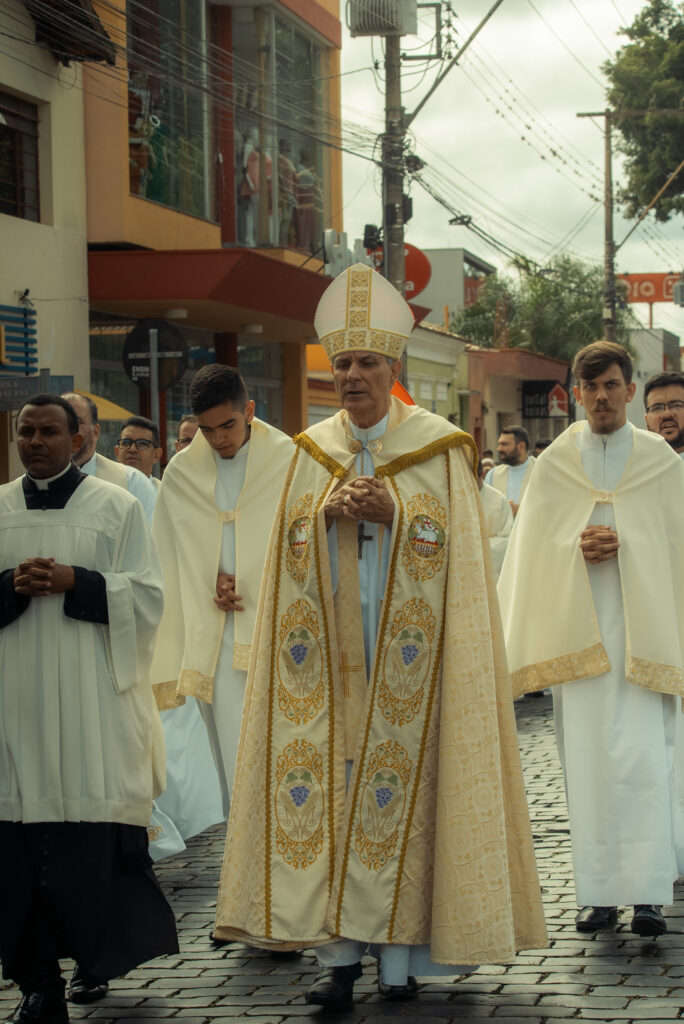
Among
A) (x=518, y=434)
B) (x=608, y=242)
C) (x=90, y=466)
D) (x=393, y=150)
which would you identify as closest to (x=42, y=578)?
(x=90, y=466)

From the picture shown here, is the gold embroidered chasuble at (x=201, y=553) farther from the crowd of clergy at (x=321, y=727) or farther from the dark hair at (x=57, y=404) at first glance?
the dark hair at (x=57, y=404)

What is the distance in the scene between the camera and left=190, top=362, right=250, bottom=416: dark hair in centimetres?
662

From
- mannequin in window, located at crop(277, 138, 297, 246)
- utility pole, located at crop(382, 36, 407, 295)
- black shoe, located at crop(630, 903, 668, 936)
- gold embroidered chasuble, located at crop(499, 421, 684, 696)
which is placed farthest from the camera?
mannequin in window, located at crop(277, 138, 297, 246)

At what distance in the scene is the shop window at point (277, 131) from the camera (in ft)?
77.7

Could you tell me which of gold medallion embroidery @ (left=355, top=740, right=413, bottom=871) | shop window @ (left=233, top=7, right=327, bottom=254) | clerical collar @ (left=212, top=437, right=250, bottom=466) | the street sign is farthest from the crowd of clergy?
shop window @ (left=233, top=7, right=327, bottom=254)

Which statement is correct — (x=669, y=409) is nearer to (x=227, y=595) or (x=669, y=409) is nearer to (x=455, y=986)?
(x=227, y=595)

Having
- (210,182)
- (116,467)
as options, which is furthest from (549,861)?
(210,182)

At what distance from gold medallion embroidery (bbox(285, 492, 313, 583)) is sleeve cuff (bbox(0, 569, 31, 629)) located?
36.3 inches

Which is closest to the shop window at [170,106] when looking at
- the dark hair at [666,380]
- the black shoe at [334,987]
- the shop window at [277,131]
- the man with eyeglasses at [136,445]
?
the shop window at [277,131]

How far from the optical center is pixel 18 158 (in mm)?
17109

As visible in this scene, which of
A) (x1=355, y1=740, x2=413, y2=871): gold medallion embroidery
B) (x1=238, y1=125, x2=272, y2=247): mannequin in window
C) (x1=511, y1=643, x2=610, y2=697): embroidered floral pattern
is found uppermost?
(x1=238, y1=125, x2=272, y2=247): mannequin in window

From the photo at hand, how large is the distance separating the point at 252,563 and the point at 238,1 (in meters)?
18.2

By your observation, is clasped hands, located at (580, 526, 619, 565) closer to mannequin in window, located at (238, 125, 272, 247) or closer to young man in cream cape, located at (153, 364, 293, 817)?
young man in cream cape, located at (153, 364, 293, 817)

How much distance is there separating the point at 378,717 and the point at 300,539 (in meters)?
0.68
